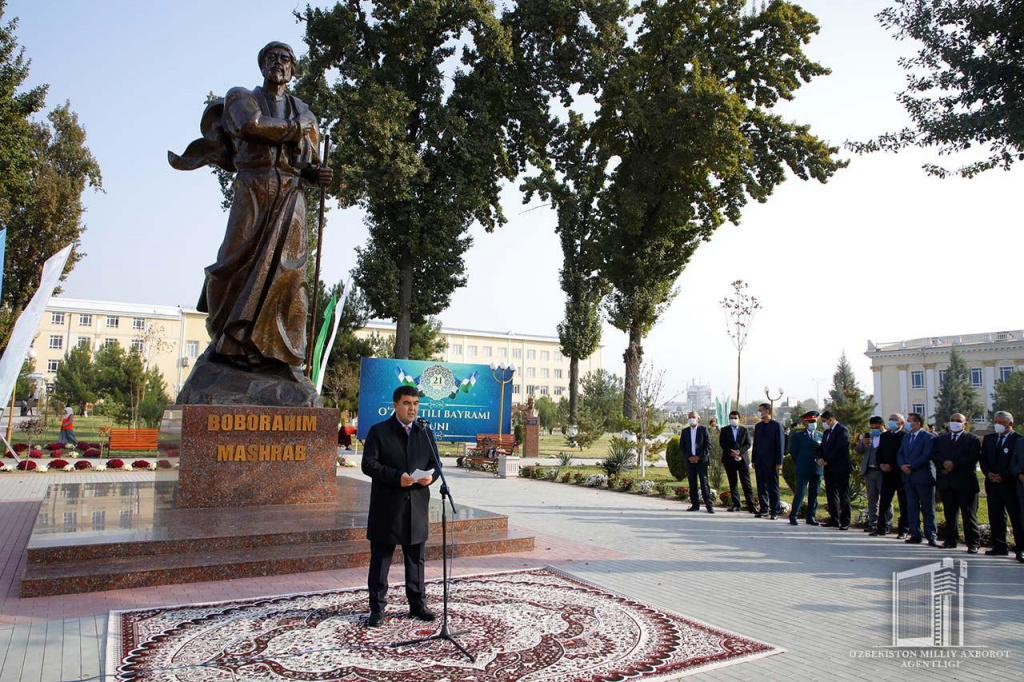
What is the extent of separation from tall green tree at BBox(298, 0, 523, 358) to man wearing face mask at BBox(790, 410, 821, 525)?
16.7 metres

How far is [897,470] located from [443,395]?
47.5ft

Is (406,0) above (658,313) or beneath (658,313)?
above

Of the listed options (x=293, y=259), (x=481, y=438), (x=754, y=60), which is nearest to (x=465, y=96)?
(x=754, y=60)

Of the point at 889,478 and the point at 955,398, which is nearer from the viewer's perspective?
the point at 889,478

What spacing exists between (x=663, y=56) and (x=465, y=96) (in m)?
7.81

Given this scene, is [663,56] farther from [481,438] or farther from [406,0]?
[481,438]

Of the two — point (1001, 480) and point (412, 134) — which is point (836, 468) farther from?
point (412, 134)

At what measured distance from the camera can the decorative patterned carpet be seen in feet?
13.2

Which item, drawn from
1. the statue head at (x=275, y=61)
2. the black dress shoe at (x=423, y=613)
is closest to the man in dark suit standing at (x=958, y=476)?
the black dress shoe at (x=423, y=613)

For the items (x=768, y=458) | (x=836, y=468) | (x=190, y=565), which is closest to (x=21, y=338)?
(x=190, y=565)

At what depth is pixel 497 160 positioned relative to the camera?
1084 inches

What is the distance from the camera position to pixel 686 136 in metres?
26.7

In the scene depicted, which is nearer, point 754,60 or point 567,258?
point 754,60

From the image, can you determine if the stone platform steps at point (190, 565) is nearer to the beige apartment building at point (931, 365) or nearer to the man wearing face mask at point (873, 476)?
the man wearing face mask at point (873, 476)
